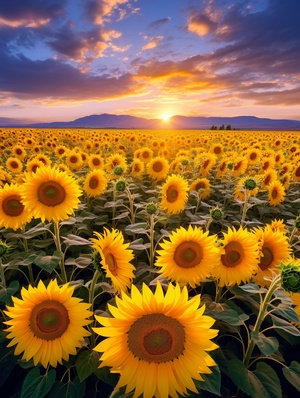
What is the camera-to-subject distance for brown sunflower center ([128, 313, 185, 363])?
1403 mm

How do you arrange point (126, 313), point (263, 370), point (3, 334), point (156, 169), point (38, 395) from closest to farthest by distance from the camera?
point (126, 313) → point (38, 395) → point (263, 370) → point (3, 334) → point (156, 169)

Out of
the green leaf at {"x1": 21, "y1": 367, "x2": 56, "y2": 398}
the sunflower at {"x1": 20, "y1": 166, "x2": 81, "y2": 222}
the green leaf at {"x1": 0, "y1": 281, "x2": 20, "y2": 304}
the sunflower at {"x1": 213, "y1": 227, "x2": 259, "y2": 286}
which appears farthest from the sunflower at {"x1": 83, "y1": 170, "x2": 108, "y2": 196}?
the green leaf at {"x1": 21, "y1": 367, "x2": 56, "y2": 398}

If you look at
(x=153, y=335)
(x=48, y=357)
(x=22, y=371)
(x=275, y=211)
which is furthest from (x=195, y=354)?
(x=275, y=211)

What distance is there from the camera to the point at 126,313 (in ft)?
4.56

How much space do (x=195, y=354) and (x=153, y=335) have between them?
8.8 inches

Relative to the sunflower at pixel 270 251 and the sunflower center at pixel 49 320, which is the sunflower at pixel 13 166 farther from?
the sunflower at pixel 270 251

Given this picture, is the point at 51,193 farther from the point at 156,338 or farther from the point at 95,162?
the point at 95,162

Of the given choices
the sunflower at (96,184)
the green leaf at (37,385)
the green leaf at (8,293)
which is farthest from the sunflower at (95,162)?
the green leaf at (37,385)

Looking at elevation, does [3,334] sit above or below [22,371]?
above

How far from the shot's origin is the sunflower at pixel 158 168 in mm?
6414

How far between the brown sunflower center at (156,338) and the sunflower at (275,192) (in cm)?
410

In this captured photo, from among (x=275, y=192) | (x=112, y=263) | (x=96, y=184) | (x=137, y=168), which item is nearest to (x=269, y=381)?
(x=112, y=263)

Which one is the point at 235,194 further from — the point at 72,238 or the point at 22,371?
the point at 22,371

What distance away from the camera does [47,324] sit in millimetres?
1766
